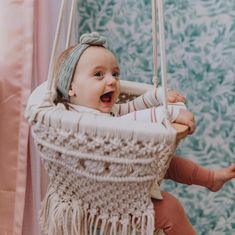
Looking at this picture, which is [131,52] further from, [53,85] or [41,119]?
[41,119]

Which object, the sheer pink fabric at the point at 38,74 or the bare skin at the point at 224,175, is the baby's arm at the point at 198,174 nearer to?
the bare skin at the point at 224,175

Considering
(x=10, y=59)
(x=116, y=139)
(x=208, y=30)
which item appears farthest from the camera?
(x=208, y=30)

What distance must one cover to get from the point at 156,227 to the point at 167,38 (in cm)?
79

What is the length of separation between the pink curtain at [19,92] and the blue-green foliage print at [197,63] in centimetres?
26

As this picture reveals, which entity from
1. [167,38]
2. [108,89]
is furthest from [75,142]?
[167,38]

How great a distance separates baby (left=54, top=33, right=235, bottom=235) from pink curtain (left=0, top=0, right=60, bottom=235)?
354mm

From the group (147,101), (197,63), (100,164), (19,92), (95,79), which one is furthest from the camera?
(197,63)

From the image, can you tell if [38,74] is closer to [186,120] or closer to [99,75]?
[99,75]

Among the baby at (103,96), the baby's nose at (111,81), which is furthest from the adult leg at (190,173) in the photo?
the baby's nose at (111,81)

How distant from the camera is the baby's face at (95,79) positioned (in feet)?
3.61

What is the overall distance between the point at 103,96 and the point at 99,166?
0.23 meters

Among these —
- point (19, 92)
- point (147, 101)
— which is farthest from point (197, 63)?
point (19, 92)

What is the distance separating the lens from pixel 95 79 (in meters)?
1.10

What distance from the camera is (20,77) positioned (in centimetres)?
148
